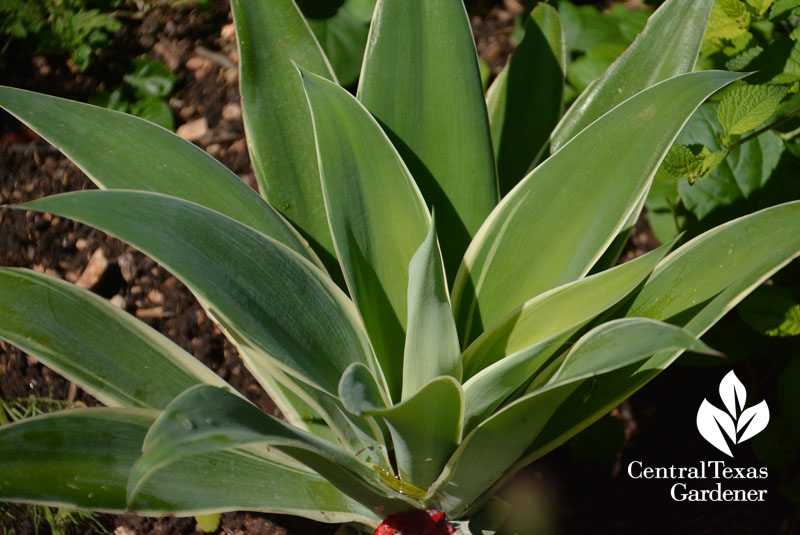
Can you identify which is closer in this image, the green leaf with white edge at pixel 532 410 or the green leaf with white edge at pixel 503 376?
the green leaf with white edge at pixel 532 410

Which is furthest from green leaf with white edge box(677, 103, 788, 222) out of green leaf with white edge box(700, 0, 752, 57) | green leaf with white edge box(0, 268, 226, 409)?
green leaf with white edge box(0, 268, 226, 409)

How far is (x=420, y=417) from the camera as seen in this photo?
0.81 meters

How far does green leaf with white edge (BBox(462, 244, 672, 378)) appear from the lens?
2.63ft

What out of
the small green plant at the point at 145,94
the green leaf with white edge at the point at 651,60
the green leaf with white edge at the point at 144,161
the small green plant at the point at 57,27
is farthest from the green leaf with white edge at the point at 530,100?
the small green plant at the point at 57,27

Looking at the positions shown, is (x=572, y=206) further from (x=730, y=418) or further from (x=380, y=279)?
(x=730, y=418)

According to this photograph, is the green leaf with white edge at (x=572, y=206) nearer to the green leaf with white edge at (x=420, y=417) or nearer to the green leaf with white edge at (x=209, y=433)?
the green leaf with white edge at (x=420, y=417)

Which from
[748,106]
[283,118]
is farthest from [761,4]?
[283,118]

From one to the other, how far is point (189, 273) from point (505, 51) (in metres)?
1.52

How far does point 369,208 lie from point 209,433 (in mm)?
429

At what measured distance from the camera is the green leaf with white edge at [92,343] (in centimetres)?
96

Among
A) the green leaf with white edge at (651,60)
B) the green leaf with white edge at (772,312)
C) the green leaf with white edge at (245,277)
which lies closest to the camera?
the green leaf with white edge at (245,277)

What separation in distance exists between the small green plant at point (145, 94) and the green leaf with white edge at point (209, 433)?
130 centimetres

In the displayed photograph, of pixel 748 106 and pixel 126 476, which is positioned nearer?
pixel 126 476

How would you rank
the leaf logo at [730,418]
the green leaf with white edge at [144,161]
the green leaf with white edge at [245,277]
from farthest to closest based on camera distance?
the leaf logo at [730,418]
the green leaf with white edge at [144,161]
the green leaf with white edge at [245,277]
